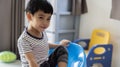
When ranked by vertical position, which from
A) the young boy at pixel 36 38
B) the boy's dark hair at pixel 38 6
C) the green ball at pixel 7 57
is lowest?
the green ball at pixel 7 57

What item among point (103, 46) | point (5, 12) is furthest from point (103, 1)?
point (5, 12)

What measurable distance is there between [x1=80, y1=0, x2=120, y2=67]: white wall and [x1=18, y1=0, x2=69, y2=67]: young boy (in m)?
1.04

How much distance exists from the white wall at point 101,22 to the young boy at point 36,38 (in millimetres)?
1035

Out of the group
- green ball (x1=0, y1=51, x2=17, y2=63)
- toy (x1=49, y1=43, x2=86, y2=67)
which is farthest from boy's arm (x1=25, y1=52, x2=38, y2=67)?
green ball (x1=0, y1=51, x2=17, y2=63)

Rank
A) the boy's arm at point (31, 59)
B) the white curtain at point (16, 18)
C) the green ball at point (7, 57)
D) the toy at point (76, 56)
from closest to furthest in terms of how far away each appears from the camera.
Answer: the boy's arm at point (31, 59), the toy at point (76, 56), the green ball at point (7, 57), the white curtain at point (16, 18)

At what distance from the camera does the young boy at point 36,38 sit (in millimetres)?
1068

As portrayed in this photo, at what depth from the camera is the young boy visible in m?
1.07

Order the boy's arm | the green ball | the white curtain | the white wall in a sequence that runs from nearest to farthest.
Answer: the boy's arm < the green ball < the white curtain < the white wall

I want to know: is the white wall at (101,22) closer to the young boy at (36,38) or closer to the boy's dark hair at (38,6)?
the young boy at (36,38)

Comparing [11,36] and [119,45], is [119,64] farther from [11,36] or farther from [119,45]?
[11,36]

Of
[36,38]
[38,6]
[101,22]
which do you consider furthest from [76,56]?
[101,22]

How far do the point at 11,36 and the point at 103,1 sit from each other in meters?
1.11

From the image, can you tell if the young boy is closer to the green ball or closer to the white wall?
the green ball

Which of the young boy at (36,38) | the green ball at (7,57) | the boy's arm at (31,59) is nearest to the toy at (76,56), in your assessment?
the young boy at (36,38)
